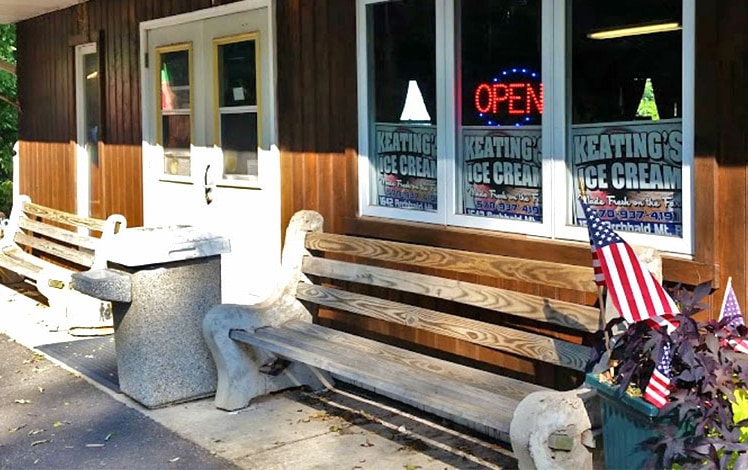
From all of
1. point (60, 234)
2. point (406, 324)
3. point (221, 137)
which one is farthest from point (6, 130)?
point (406, 324)

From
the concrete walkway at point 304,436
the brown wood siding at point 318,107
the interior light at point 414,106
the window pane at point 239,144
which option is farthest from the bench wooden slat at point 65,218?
the interior light at point 414,106

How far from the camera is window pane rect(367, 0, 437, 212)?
5.25 m

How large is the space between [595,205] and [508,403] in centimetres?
103

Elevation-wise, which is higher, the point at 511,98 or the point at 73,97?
the point at 73,97

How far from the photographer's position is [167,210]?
789 cm

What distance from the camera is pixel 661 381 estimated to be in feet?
9.80

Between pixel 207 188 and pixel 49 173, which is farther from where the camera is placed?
pixel 49 173

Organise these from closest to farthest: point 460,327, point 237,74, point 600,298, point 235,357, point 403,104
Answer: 1. point 600,298
2. point 460,327
3. point 235,357
4. point 403,104
5. point 237,74

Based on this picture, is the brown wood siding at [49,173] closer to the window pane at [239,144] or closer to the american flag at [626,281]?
the window pane at [239,144]

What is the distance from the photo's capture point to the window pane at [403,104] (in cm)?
525

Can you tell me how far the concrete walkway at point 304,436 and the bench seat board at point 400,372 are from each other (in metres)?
0.26

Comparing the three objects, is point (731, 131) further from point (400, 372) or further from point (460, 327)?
point (400, 372)

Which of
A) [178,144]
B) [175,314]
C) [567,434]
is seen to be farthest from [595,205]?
[178,144]

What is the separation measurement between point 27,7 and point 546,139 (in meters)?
6.75
